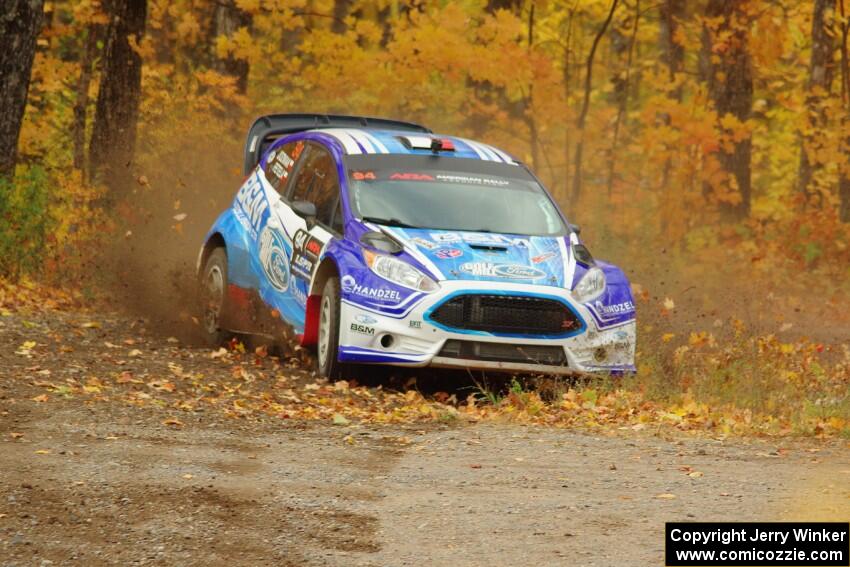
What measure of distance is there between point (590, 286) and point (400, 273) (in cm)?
149

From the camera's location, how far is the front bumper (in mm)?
10539

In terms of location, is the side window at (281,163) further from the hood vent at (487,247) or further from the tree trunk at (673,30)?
the tree trunk at (673,30)

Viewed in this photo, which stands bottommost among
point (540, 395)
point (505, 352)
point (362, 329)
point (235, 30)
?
point (540, 395)

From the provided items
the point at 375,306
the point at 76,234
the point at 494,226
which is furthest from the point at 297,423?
the point at 76,234

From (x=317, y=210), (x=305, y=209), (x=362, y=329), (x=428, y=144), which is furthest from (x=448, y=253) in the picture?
(x=428, y=144)

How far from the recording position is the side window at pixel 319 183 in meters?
11.9

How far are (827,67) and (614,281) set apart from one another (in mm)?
15398

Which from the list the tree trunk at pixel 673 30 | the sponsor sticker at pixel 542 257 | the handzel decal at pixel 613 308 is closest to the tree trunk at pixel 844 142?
the tree trunk at pixel 673 30

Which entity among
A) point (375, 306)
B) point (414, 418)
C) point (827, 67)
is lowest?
point (414, 418)

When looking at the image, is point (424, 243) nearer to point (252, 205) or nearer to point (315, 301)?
point (315, 301)

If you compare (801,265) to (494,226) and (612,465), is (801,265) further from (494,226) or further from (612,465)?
(612,465)

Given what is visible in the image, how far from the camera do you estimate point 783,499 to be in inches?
272

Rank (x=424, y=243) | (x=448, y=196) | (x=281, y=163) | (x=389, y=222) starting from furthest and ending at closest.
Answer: (x=281, y=163), (x=448, y=196), (x=389, y=222), (x=424, y=243)

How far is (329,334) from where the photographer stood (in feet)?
35.9
